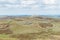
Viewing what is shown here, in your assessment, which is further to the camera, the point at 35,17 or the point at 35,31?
the point at 35,17

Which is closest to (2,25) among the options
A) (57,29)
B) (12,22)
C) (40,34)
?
(12,22)

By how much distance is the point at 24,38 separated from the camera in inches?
355

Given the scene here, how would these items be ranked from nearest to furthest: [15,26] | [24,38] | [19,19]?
[24,38] → [15,26] → [19,19]

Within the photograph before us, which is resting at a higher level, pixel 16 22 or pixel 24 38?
pixel 16 22

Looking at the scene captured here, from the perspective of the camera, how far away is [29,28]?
9805 mm

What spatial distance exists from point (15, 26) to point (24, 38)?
1282 millimetres

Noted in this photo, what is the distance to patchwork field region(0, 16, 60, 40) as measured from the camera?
916 centimetres

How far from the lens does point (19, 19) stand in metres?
10.7

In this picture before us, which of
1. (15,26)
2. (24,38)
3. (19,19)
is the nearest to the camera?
(24,38)


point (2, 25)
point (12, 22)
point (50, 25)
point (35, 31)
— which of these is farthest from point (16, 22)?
point (50, 25)

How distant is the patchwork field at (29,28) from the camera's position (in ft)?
30.1

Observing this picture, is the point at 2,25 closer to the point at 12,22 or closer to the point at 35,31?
the point at 12,22

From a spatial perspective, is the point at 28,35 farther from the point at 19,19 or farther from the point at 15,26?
the point at 19,19

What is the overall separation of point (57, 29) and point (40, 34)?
1.29 metres
